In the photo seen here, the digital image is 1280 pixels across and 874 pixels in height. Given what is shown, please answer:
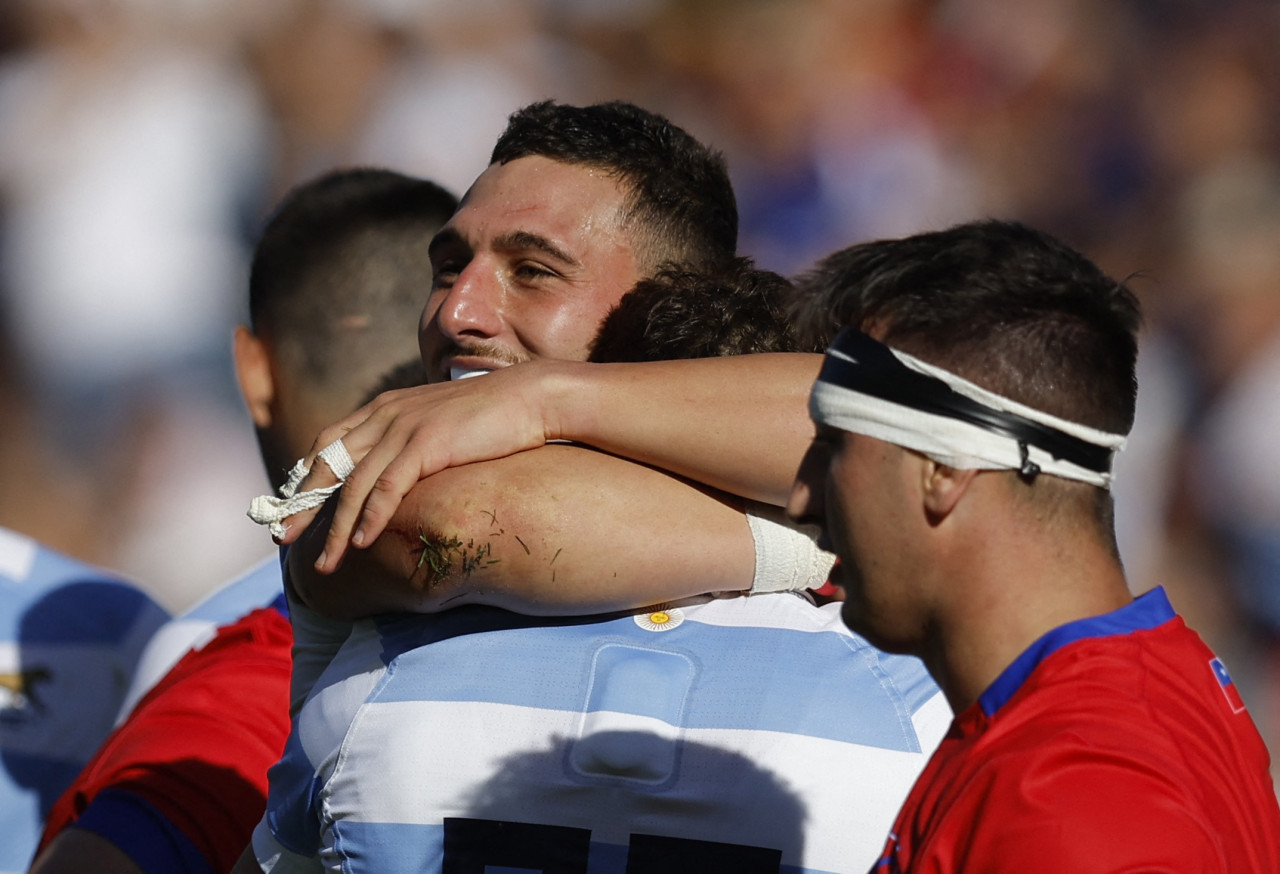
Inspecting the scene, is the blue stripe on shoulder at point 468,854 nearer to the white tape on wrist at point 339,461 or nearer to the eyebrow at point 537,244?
the white tape on wrist at point 339,461

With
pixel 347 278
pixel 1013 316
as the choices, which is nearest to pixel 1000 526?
pixel 1013 316

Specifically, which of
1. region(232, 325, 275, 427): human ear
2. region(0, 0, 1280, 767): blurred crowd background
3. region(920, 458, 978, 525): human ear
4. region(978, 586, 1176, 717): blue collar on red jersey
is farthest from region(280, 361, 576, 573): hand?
region(0, 0, 1280, 767): blurred crowd background

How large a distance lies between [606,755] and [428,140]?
15.4 feet

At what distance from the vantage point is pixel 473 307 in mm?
2357

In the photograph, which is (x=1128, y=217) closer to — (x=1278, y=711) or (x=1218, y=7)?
(x=1218, y=7)

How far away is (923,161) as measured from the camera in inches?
228

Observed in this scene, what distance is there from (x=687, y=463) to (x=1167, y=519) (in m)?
3.71

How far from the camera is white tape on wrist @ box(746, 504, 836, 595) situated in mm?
1824

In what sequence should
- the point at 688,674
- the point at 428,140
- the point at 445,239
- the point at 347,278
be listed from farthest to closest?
the point at 428,140 → the point at 347,278 → the point at 445,239 → the point at 688,674

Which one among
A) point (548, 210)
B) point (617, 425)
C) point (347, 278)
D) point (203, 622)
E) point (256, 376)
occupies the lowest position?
point (203, 622)

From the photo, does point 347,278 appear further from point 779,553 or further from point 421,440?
point 779,553

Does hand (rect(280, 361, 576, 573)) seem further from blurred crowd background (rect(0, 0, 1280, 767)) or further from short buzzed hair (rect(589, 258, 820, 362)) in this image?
blurred crowd background (rect(0, 0, 1280, 767))

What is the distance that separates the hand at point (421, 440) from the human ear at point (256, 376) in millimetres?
1656

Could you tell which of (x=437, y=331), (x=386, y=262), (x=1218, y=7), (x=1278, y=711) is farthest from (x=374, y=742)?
(x=1218, y=7)
